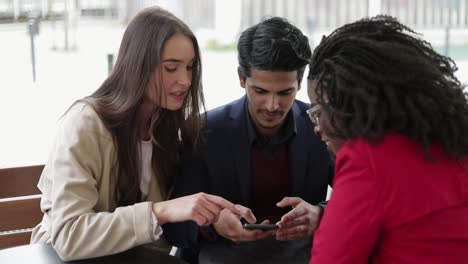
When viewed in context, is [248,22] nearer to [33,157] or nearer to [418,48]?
[33,157]

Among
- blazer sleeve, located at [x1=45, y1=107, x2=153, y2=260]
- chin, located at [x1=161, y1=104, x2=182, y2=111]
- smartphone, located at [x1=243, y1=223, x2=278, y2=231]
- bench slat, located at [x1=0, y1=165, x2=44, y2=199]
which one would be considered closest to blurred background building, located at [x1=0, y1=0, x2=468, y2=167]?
bench slat, located at [x1=0, y1=165, x2=44, y2=199]

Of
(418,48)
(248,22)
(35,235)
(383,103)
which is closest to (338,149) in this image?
(383,103)

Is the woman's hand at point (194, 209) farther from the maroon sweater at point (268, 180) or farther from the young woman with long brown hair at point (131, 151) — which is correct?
the maroon sweater at point (268, 180)

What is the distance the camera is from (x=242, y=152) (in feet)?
7.42

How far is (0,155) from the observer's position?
352 cm

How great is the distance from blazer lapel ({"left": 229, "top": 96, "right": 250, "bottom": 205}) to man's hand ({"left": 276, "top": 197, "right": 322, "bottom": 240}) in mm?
266

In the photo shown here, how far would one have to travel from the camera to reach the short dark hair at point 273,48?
7.27 ft

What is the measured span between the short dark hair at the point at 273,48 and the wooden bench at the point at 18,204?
0.89 meters

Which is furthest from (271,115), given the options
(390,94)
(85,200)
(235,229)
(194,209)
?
(390,94)

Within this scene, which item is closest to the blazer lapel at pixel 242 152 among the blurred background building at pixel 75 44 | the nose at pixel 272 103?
the nose at pixel 272 103

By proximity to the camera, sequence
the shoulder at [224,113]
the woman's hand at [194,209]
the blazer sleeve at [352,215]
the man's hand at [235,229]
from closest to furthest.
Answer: the blazer sleeve at [352,215], the woman's hand at [194,209], the man's hand at [235,229], the shoulder at [224,113]

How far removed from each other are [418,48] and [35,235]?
53.4 inches

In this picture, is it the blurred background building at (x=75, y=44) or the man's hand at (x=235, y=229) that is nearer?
the man's hand at (x=235, y=229)

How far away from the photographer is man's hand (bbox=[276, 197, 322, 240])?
1935 mm
